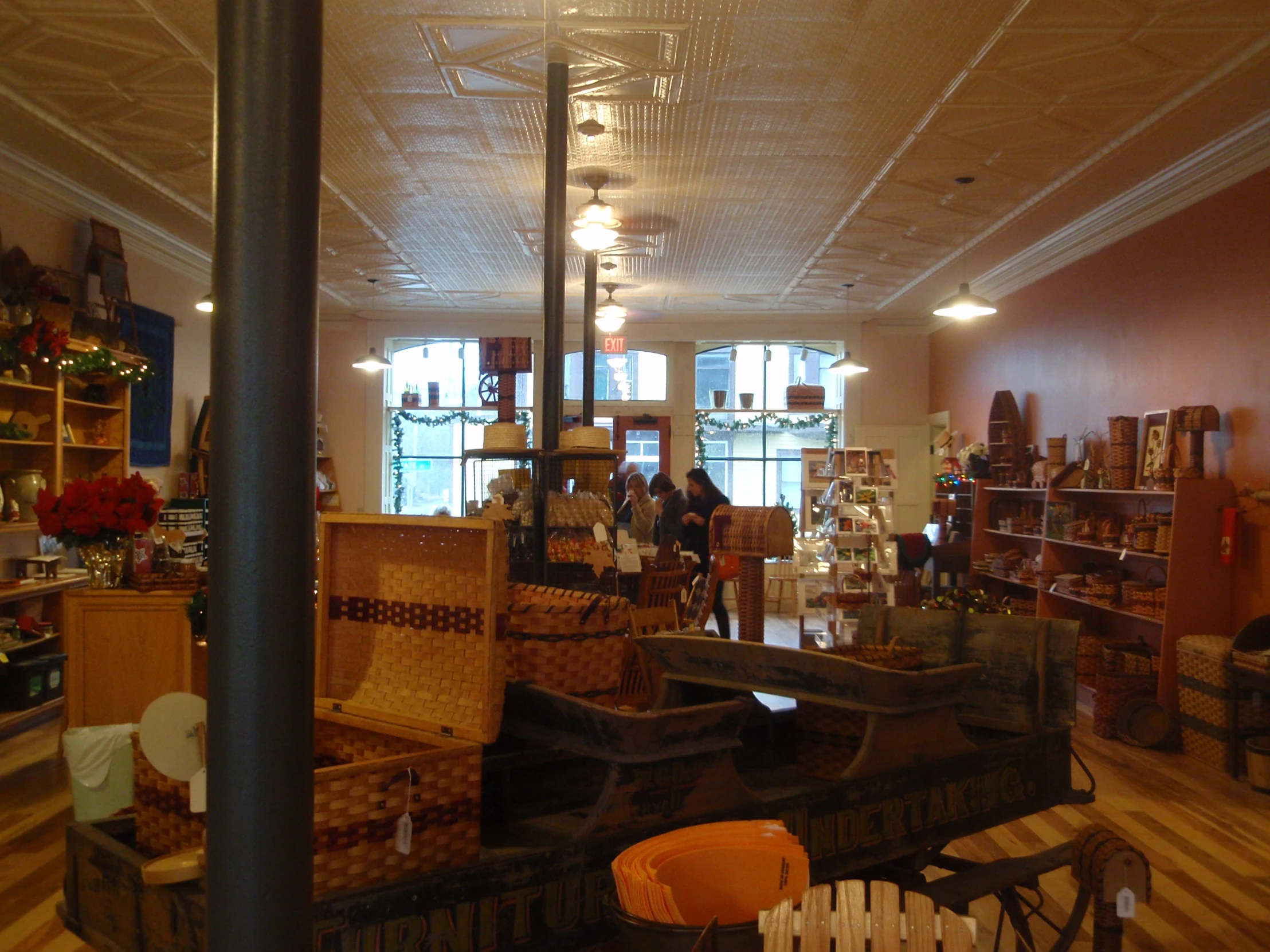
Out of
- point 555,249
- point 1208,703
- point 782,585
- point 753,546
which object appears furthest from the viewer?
point 782,585

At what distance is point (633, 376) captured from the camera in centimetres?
1327

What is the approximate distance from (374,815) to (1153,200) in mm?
7350

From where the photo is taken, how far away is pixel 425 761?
183 cm

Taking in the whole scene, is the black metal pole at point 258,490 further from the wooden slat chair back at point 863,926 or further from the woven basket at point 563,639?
the woven basket at point 563,639

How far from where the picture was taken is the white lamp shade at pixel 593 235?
6715 millimetres

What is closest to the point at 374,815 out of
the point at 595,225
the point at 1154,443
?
the point at 595,225

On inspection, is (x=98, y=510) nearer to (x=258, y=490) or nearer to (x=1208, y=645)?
(x=258, y=490)

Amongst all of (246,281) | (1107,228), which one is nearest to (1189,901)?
(246,281)

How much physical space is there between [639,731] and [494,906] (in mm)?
410

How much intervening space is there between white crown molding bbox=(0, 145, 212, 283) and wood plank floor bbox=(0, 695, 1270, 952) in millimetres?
3782

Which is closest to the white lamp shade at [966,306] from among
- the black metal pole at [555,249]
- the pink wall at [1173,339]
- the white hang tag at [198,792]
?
the pink wall at [1173,339]

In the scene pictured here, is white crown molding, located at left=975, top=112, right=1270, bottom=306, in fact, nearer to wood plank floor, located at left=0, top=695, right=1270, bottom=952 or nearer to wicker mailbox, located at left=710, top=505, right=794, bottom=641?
wood plank floor, located at left=0, top=695, right=1270, bottom=952

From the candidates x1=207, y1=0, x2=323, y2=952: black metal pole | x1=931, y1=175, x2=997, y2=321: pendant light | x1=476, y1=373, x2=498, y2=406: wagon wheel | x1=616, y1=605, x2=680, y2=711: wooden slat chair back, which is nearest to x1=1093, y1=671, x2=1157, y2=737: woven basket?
x1=931, y1=175, x2=997, y2=321: pendant light

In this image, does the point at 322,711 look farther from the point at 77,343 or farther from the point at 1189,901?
the point at 77,343
